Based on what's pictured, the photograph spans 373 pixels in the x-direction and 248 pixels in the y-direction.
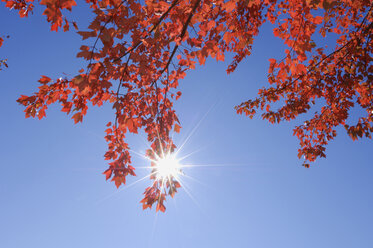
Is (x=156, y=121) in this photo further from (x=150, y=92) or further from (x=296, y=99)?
(x=296, y=99)

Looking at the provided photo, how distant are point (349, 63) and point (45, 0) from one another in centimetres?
601

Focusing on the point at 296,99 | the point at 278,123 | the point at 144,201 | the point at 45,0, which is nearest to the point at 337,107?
the point at 296,99

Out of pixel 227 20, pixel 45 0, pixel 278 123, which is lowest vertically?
pixel 45 0

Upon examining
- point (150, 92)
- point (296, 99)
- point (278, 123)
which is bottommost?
point (150, 92)

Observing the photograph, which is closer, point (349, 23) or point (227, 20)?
point (227, 20)

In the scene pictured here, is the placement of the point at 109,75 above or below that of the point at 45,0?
above

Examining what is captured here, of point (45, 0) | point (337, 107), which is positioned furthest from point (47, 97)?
point (337, 107)

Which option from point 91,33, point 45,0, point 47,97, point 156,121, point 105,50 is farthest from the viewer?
point 156,121

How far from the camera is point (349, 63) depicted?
4.86m

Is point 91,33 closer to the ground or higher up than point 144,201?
higher up

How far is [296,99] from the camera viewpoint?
239 inches

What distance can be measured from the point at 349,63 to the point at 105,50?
5451 millimetres

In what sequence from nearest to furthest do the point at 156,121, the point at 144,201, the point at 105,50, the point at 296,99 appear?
the point at 105,50 < the point at 144,201 < the point at 156,121 < the point at 296,99

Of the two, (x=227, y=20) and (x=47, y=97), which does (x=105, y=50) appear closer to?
(x=47, y=97)
